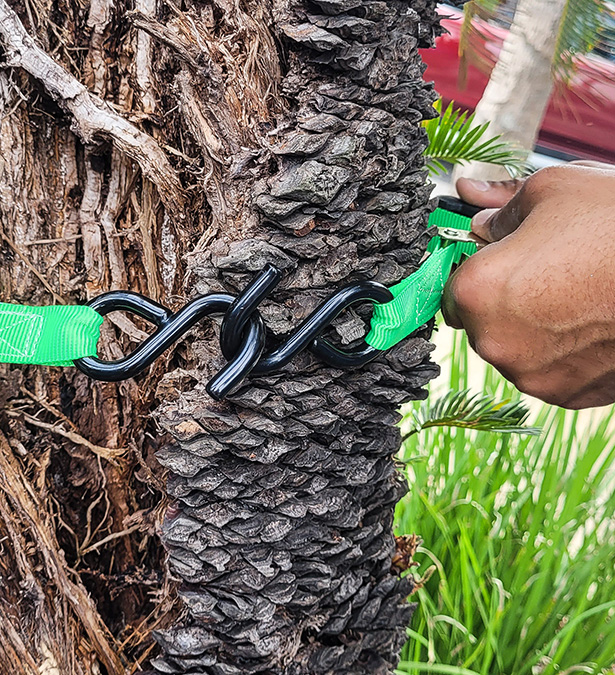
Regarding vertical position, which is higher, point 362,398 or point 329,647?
point 362,398

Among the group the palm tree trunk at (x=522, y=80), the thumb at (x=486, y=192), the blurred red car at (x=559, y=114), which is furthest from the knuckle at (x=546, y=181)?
the blurred red car at (x=559, y=114)

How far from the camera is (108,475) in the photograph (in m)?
0.74

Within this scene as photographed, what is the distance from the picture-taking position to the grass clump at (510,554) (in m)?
1.23

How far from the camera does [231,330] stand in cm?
53

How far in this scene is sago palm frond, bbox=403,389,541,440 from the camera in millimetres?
1002

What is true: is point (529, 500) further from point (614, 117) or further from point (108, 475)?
point (614, 117)

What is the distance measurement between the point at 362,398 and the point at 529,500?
3.08 feet

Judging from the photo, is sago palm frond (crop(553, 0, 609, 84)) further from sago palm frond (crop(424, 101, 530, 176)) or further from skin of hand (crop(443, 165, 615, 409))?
skin of hand (crop(443, 165, 615, 409))

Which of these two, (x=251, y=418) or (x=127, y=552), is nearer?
(x=251, y=418)

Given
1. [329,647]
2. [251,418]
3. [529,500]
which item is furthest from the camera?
[529,500]

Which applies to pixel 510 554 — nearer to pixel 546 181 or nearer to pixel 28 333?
pixel 546 181

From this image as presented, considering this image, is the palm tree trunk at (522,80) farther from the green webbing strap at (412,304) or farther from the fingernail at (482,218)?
the green webbing strap at (412,304)

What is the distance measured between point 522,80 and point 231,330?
1348 mm

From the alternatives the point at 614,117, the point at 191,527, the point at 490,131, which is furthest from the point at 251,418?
the point at 614,117
